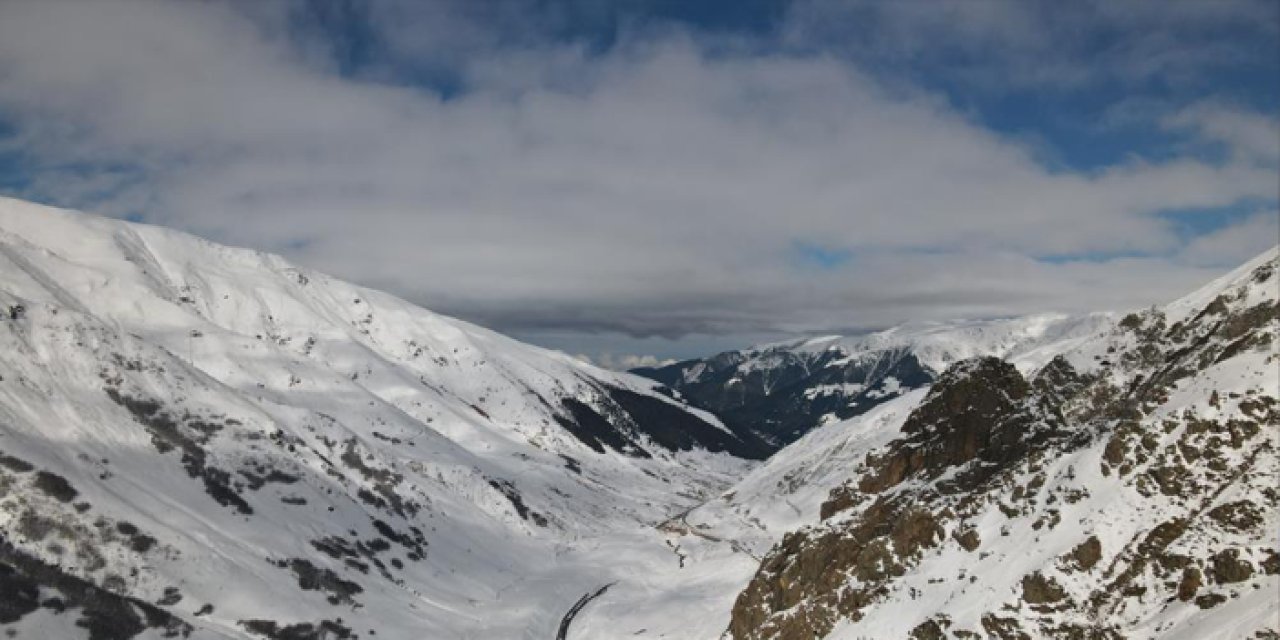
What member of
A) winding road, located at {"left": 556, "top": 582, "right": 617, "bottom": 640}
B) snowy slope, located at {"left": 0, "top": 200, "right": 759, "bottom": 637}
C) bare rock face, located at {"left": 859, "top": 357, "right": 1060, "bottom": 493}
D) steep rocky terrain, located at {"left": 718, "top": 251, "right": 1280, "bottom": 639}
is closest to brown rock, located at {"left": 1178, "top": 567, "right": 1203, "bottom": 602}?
steep rocky terrain, located at {"left": 718, "top": 251, "right": 1280, "bottom": 639}

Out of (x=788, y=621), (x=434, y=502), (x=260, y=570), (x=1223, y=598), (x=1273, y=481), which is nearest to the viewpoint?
(x=1223, y=598)

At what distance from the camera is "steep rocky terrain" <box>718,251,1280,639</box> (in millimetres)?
40062

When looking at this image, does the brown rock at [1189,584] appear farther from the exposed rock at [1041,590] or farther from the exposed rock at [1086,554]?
the exposed rock at [1041,590]

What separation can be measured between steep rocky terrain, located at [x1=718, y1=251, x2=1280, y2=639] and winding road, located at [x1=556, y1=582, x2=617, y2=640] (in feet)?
123

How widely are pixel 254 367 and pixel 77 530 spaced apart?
397 feet

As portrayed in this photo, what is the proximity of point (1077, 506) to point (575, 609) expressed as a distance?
80109 millimetres

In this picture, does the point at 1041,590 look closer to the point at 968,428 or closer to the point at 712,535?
the point at 968,428

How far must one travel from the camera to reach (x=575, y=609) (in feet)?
375

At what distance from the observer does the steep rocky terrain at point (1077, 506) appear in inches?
1577

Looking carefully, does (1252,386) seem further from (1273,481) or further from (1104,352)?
(1104,352)

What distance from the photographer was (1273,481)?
40.2 metres

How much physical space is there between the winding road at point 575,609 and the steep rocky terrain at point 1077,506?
37373 mm

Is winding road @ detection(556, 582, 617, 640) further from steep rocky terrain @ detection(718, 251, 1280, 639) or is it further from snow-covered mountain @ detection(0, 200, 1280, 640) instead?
steep rocky terrain @ detection(718, 251, 1280, 639)

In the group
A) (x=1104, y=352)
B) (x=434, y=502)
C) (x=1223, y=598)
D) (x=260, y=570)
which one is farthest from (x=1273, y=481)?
(x=434, y=502)
